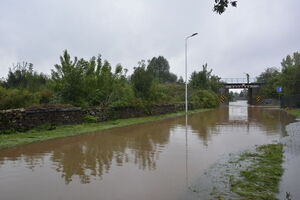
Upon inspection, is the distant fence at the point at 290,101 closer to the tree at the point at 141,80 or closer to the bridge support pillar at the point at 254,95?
the bridge support pillar at the point at 254,95

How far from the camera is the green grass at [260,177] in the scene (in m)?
4.71

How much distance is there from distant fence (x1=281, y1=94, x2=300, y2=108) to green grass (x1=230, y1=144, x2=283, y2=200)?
95.1 ft

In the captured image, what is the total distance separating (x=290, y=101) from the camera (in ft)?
114

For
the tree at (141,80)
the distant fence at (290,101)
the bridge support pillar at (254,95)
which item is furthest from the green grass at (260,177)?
the bridge support pillar at (254,95)

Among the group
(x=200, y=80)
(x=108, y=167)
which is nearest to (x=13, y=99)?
(x=108, y=167)

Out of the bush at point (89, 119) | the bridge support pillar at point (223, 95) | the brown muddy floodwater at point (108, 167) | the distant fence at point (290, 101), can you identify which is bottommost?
the brown muddy floodwater at point (108, 167)

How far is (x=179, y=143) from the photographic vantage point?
10133 mm

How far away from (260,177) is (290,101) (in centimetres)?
3339

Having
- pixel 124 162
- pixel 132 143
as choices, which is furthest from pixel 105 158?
pixel 132 143

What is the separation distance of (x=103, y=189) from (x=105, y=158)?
2.63m

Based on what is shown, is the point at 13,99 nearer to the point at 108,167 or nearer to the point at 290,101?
the point at 108,167

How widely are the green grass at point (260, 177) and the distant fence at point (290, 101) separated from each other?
2898 centimetres

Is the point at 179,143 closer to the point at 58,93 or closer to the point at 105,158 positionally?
the point at 105,158

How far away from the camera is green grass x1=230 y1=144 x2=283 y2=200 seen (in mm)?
4711
